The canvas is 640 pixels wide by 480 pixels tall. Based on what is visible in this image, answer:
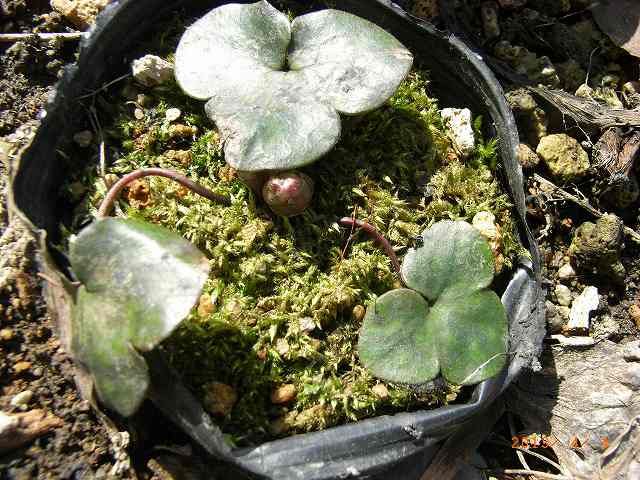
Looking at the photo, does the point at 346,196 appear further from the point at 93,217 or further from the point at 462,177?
the point at 93,217

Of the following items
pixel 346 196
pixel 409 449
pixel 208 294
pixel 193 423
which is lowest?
pixel 409 449

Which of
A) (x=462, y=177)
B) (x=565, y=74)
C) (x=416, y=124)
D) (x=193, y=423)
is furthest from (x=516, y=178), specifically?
(x=193, y=423)

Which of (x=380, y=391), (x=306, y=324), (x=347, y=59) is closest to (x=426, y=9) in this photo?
(x=347, y=59)

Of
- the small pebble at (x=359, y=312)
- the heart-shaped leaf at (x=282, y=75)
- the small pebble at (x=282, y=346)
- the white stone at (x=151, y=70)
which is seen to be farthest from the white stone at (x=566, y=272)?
the white stone at (x=151, y=70)

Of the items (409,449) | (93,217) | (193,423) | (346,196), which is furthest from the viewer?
(346,196)

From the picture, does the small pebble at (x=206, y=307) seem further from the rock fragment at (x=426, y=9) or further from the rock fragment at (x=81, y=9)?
the rock fragment at (x=426, y=9)

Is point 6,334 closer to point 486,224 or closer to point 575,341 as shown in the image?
point 486,224

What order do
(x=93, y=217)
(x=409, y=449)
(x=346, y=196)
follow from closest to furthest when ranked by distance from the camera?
(x=409, y=449) < (x=93, y=217) < (x=346, y=196)
